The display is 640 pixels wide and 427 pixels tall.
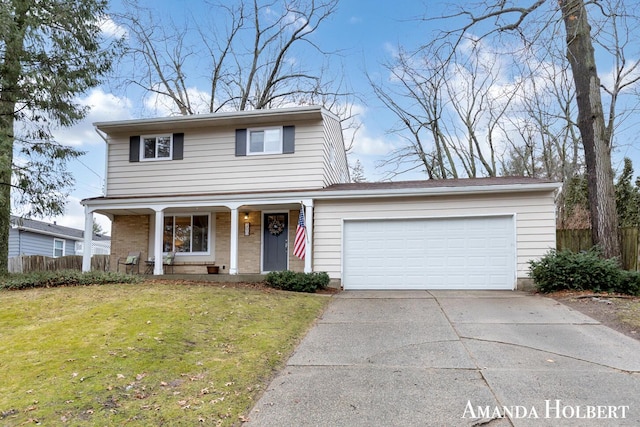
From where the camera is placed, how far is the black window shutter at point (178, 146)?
13281mm

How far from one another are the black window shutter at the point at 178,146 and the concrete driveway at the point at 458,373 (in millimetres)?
8517

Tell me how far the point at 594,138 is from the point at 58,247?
28.3 meters

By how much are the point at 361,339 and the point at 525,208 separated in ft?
23.2

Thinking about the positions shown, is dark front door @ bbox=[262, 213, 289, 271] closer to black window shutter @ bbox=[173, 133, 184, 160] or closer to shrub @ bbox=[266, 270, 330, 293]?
shrub @ bbox=[266, 270, 330, 293]

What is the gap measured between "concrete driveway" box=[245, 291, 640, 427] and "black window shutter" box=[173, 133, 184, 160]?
852 centimetres

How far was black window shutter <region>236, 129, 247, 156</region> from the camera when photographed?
42.1 ft

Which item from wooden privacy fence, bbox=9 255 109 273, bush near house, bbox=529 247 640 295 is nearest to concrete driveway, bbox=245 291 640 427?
bush near house, bbox=529 247 640 295

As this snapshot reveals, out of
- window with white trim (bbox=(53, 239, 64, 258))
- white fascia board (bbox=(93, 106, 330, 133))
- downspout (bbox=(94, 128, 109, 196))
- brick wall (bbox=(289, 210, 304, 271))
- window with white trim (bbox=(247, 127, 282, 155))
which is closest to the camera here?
white fascia board (bbox=(93, 106, 330, 133))

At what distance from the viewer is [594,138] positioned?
1074 centimetres

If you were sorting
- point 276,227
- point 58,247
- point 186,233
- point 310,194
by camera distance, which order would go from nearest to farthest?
point 310,194, point 276,227, point 186,233, point 58,247

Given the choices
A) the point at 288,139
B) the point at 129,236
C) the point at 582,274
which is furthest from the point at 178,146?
the point at 582,274

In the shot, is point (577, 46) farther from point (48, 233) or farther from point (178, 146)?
point (48, 233)

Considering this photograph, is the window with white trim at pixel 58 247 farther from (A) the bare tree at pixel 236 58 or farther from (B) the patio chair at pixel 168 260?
(B) the patio chair at pixel 168 260

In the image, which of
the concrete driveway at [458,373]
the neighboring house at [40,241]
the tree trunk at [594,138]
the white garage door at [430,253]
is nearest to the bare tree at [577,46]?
the tree trunk at [594,138]
